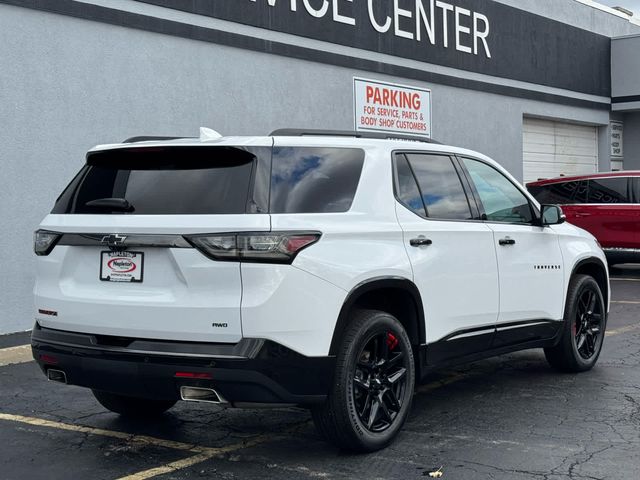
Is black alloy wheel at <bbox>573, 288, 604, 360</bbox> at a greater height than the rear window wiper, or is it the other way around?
the rear window wiper

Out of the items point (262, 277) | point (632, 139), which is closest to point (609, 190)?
point (632, 139)

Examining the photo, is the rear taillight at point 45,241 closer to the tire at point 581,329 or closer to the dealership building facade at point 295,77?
the tire at point 581,329

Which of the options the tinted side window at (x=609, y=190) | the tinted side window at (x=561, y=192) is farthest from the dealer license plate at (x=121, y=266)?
the tinted side window at (x=561, y=192)

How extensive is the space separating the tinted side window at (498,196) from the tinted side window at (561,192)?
28.9 ft

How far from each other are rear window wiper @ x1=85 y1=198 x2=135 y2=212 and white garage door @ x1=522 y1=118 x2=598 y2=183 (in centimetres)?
1600

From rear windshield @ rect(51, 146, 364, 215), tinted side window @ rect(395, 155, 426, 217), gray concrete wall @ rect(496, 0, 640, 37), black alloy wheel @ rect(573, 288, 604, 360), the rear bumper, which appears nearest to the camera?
the rear bumper

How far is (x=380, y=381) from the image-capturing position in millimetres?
5043

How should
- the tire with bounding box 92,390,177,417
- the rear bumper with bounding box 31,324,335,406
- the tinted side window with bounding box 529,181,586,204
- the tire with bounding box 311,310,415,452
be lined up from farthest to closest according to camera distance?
→ the tinted side window with bounding box 529,181,586,204 < the tire with bounding box 92,390,177,417 < the tire with bounding box 311,310,415,452 < the rear bumper with bounding box 31,324,335,406

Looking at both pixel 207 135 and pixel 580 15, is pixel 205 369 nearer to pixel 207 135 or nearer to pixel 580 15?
pixel 207 135

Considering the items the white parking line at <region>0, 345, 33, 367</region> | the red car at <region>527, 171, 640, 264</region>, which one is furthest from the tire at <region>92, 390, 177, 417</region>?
the red car at <region>527, 171, 640, 264</region>

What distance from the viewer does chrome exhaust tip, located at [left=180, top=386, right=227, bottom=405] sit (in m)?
4.46

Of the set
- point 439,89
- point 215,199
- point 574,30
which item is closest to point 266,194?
Result: point 215,199

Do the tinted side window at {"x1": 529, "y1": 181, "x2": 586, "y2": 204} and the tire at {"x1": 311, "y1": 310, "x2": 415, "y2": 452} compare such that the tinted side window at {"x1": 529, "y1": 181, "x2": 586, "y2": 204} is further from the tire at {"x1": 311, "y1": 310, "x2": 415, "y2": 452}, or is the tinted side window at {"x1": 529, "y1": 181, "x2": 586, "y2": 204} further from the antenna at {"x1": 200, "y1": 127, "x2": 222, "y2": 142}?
the antenna at {"x1": 200, "y1": 127, "x2": 222, "y2": 142}

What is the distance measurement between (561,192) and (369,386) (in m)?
11.1
